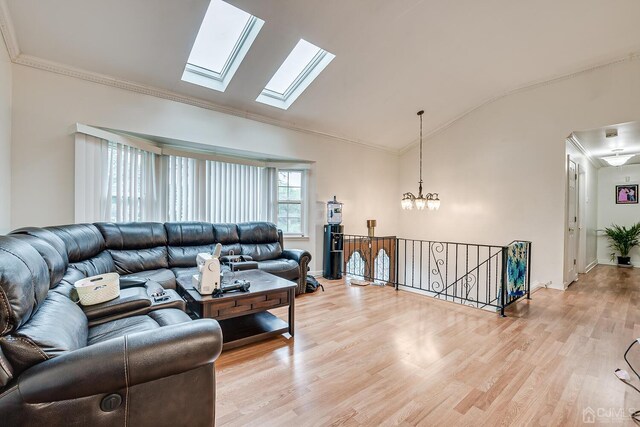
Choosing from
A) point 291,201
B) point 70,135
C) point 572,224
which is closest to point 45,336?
point 70,135

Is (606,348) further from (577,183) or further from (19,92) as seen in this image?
(19,92)

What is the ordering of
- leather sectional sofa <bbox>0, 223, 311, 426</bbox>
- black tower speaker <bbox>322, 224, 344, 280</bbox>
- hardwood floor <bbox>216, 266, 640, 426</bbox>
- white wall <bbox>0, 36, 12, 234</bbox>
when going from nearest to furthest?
leather sectional sofa <bbox>0, 223, 311, 426</bbox>
hardwood floor <bbox>216, 266, 640, 426</bbox>
white wall <bbox>0, 36, 12, 234</bbox>
black tower speaker <bbox>322, 224, 344, 280</bbox>

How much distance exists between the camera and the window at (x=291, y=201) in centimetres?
532

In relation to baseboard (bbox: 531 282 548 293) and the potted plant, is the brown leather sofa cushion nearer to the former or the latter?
baseboard (bbox: 531 282 548 293)

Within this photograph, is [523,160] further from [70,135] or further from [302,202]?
[70,135]

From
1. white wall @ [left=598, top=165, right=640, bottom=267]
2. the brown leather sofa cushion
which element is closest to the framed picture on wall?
white wall @ [left=598, top=165, right=640, bottom=267]

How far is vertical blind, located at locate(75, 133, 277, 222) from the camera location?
3.27 meters

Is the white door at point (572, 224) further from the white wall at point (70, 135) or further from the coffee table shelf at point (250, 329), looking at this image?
the coffee table shelf at point (250, 329)

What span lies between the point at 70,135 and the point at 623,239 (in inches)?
414

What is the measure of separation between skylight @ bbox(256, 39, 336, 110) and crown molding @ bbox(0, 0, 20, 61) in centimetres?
258

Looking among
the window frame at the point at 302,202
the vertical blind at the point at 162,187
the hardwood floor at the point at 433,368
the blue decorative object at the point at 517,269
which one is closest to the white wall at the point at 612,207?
the hardwood floor at the point at 433,368

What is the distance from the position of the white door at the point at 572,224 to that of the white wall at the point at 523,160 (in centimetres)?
37

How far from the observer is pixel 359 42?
11.5 feet

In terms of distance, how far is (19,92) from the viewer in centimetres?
293
